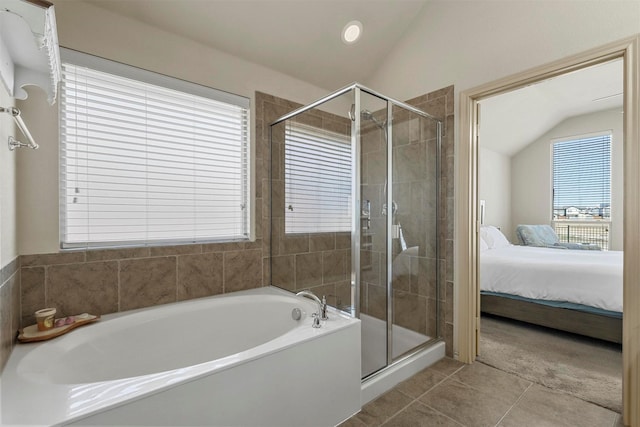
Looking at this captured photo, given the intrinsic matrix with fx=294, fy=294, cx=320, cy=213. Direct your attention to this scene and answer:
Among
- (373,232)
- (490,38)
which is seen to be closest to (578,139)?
(490,38)

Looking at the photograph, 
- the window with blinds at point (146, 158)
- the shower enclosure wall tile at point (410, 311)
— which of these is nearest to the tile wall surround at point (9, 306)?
the window with blinds at point (146, 158)

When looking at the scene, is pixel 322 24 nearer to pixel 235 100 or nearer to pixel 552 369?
pixel 235 100

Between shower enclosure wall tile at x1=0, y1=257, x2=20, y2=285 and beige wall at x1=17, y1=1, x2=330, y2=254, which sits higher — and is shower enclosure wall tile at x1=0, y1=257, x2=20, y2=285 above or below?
below

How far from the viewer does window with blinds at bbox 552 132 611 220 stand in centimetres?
Answer: 488

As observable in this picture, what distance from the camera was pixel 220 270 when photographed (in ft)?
7.36

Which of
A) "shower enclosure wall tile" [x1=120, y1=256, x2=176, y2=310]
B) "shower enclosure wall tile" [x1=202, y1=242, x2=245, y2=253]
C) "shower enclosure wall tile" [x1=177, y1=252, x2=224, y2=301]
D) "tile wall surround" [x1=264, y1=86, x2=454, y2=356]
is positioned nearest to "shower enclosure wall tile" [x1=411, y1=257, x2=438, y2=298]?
"tile wall surround" [x1=264, y1=86, x2=454, y2=356]

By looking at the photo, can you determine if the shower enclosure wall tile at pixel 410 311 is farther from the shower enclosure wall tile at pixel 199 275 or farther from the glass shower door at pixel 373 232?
the shower enclosure wall tile at pixel 199 275

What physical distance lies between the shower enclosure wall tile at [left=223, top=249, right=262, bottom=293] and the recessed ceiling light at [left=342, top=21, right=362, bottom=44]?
6.43 ft

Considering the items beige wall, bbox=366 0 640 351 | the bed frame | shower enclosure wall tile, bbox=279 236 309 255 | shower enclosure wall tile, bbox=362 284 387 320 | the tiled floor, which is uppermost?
beige wall, bbox=366 0 640 351

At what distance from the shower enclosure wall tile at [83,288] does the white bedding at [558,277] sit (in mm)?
3421

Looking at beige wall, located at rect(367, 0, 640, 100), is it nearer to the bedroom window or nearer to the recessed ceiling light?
the recessed ceiling light

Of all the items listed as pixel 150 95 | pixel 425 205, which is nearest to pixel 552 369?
pixel 425 205

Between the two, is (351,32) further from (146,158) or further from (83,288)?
(83,288)

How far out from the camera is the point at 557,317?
9.11 ft
